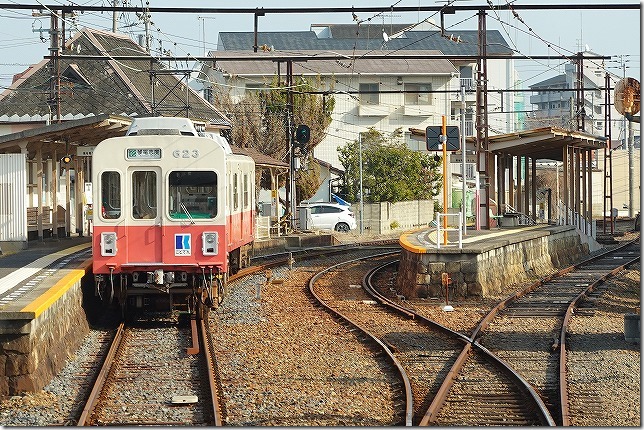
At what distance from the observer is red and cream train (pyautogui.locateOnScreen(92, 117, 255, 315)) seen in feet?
42.3

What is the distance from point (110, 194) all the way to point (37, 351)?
161 inches

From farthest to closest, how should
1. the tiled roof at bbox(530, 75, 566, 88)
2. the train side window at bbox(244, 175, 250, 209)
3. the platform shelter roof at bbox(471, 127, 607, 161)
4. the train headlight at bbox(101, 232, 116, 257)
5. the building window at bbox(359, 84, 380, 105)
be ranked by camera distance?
the tiled roof at bbox(530, 75, 566, 88), the building window at bbox(359, 84, 380, 105), the platform shelter roof at bbox(471, 127, 607, 161), the train side window at bbox(244, 175, 250, 209), the train headlight at bbox(101, 232, 116, 257)

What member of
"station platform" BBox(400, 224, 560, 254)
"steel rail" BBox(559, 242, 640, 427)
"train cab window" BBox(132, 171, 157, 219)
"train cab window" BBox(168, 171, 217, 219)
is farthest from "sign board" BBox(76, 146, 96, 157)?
"steel rail" BBox(559, 242, 640, 427)

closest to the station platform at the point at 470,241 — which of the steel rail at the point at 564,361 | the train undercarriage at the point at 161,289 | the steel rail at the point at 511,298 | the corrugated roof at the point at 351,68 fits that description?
the steel rail at the point at 511,298

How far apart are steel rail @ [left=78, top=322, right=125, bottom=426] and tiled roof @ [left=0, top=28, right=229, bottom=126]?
22.7m

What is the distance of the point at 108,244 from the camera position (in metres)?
12.8

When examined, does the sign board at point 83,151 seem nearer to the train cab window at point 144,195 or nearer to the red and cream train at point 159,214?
the red and cream train at point 159,214

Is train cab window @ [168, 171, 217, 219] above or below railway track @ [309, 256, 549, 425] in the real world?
above

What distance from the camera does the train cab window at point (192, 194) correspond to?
512 inches

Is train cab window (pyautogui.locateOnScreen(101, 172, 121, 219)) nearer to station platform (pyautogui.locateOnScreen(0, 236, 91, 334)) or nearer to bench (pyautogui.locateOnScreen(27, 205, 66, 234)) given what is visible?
station platform (pyautogui.locateOnScreen(0, 236, 91, 334))

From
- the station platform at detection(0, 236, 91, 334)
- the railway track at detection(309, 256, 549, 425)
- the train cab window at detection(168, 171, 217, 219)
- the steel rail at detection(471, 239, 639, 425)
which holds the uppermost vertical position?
the train cab window at detection(168, 171, 217, 219)

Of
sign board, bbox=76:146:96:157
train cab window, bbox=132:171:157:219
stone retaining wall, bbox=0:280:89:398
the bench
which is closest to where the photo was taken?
stone retaining wall, bbox=0:280:89:398

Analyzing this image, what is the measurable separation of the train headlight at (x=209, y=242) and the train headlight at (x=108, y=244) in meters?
1.13

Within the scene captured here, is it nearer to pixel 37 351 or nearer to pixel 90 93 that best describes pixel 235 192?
pixel 37 351
